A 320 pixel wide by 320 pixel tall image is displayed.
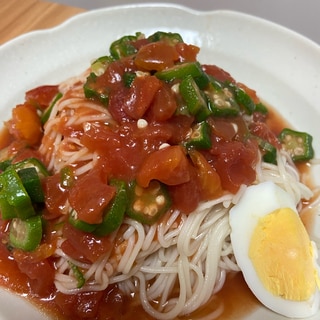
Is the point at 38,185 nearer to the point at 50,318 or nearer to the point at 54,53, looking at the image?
the point at 50,318

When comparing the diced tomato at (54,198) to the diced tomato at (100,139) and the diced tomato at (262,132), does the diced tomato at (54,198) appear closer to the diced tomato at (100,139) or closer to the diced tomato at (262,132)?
the diced tomato at (100,139)

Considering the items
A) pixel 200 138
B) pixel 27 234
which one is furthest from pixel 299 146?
pixel 27 234

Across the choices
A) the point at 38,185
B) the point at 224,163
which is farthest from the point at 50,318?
the point at 224,163

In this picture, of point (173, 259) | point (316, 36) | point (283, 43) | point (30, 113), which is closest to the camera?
point (173, 259)

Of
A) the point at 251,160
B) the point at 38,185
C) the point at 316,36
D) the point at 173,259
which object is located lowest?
the point at 316,36

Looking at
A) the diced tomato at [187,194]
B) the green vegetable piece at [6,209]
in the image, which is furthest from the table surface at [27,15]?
the diced tomato at [187,194]

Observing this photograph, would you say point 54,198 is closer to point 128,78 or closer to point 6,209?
point 6,209

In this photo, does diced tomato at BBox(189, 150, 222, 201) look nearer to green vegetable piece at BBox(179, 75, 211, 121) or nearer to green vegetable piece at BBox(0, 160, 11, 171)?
green vegetable piece at BBox(179, 75, 211, 121)
